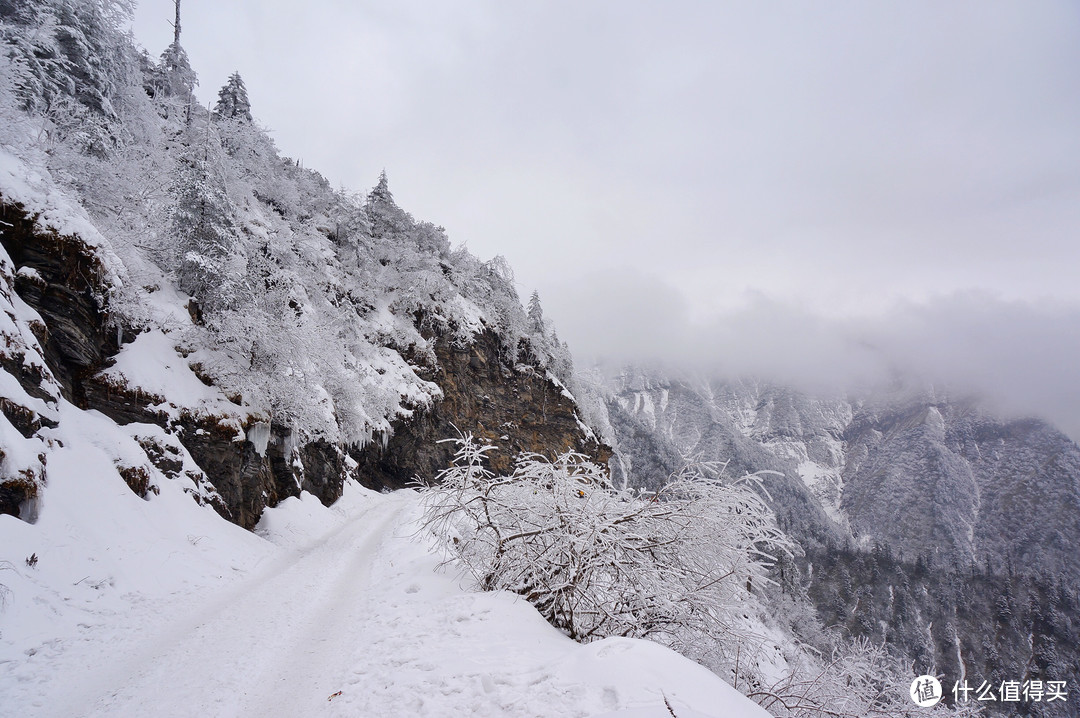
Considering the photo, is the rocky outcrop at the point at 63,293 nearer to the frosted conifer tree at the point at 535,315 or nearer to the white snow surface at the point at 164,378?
the white snow surface at the point at 164,378

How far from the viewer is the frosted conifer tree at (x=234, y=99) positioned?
34.3 m

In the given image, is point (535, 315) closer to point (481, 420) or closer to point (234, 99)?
point (481, 420)

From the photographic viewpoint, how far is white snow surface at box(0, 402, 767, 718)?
418 centimetres

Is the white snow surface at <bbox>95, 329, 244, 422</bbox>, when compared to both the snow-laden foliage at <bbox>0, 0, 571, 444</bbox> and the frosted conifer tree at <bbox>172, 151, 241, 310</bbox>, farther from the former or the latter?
the frosted conifer tree at <bbox>172, 151, 241, 310</bbox>

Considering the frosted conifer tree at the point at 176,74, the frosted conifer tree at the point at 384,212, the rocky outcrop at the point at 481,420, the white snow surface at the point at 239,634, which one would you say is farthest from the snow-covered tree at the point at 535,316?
the white snow surface at the point at 239,634

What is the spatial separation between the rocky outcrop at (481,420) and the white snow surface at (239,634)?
17.2 m

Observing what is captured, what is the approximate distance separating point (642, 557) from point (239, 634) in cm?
588

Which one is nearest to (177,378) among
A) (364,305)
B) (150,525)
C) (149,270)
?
(149,270)

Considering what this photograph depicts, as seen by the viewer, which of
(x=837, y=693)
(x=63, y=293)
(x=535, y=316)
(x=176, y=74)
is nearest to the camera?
(x=837, y=693)

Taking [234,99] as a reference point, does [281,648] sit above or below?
below

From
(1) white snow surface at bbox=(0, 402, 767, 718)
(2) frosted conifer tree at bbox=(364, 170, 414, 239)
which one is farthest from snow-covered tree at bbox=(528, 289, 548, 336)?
(1) white snow surface at bbox=(0, 402, 767, 718)

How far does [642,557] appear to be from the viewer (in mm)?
6496

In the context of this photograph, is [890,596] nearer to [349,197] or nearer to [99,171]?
[349,197]

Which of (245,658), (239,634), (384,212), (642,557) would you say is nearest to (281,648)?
(245,658)
